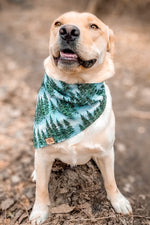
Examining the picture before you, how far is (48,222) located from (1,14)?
6549mm

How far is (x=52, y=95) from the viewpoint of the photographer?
6.01 ft

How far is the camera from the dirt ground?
2.23 meters

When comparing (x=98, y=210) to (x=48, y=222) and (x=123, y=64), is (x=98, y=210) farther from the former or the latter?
(x=123, y=64)

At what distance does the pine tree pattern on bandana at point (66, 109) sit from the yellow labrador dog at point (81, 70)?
0.10 feet

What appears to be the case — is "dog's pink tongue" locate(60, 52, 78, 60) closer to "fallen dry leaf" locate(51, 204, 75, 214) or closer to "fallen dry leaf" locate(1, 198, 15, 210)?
"fallen dry leaf" locate(51, 204, 75, 214)

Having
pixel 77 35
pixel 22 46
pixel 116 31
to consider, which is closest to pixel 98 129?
pixel 77 35

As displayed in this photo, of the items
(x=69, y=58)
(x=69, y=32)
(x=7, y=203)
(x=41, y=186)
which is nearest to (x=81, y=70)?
(x=69, y=58)

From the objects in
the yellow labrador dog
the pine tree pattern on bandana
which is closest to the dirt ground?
the yellow labrador dog

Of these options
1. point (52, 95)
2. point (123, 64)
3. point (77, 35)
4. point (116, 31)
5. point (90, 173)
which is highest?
point (116, 31)

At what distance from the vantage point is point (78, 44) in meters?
1.61

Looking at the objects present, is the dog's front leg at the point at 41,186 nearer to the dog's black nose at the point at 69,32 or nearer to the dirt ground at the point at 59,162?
the dirt ground at the point at 59,162

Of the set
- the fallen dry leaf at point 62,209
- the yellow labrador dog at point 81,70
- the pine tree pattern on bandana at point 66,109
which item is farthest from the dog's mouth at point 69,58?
the fallen dry leaf at point 62,209

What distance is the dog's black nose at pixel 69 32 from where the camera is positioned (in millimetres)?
1561

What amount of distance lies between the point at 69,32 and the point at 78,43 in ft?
0.27
